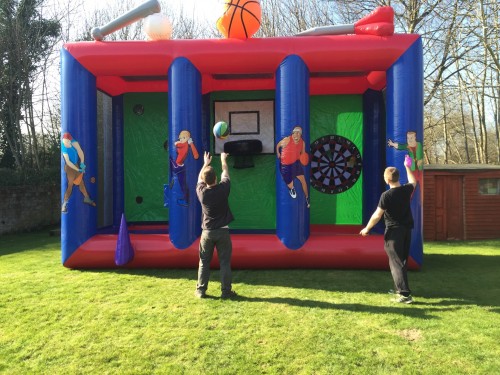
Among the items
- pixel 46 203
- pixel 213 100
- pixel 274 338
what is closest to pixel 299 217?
pixel 274 338

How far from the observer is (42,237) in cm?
974

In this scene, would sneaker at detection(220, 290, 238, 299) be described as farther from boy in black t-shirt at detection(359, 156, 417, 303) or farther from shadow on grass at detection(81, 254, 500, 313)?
boy in black t-shirt at detection(359, 156, 417, 303)

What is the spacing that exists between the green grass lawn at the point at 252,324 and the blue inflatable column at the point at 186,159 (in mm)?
635

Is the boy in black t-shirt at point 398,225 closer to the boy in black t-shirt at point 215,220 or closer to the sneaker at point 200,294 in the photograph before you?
the boy in black t-shirt at point 215,220

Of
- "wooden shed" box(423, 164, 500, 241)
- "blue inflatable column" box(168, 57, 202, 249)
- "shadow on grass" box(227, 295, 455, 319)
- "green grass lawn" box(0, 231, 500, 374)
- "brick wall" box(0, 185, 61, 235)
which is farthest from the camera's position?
"brick wall" box(0, 185, 61, 235)

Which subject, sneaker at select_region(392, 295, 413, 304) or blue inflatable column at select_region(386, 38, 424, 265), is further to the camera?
blue inflatable column at select_region(386, 38, 424, 265)

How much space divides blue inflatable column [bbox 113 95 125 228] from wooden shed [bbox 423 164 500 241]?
680 centimetres

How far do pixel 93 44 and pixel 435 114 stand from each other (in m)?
18.7

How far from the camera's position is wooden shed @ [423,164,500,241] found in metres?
9.16

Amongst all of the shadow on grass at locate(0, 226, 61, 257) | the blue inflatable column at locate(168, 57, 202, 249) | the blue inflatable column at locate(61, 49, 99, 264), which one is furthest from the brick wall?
the blue inflatable column at locate(168, 57, 202, 249)

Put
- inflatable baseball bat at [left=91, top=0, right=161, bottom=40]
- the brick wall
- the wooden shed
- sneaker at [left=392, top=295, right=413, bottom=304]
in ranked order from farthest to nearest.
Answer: the brick wall, the wooden shed, inflatable baseball bat at [left=91, top=0, right=161, bottom=40], sneaker at [left=392, top=295, right=413, bottom=304]

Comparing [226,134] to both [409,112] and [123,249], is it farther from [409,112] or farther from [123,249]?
[409,112]

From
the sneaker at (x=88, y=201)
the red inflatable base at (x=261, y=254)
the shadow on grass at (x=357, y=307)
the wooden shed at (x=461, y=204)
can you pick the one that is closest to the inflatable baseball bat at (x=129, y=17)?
the sneaker at (x=88, y=201)

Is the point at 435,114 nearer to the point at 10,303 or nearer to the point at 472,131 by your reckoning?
the point at 472,131
